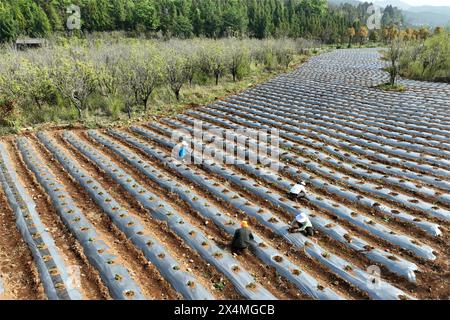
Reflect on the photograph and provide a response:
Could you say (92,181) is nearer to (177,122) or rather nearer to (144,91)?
(177,122)

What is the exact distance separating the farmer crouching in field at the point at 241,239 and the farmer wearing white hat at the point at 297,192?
6.91 feet

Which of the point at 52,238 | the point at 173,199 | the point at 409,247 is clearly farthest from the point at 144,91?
the point at 409,247

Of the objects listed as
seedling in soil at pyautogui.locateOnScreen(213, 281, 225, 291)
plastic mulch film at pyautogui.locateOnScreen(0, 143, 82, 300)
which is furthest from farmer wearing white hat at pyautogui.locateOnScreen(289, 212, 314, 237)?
plastic mulch film at pyautogui.locateOnScreen(0, 143, 82, 300)

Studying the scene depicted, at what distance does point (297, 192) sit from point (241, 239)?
2.35m

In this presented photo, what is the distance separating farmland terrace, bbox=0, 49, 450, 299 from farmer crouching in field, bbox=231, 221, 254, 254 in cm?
14

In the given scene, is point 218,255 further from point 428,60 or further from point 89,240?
point 428,60

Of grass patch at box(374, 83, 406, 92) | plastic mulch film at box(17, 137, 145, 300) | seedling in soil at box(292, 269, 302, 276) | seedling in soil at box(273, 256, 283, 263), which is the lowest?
seedling in soil at box(292, 269, 302, 276)

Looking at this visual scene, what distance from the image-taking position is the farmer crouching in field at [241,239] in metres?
6.00

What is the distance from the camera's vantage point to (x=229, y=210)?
7578 mm

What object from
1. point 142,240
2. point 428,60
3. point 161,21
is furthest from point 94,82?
point 161,21

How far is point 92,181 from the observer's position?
8.98 meters

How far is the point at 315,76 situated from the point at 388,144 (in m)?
14.0

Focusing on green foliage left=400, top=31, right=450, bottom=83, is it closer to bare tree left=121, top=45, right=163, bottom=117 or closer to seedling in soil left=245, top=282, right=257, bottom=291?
bare tree left=121, top=45, right=163, bottom=117

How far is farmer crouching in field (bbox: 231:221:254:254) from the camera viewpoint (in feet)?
19.7
